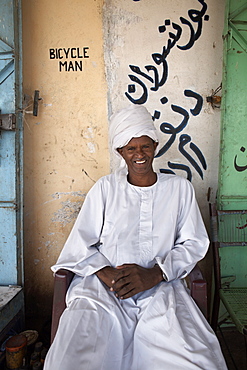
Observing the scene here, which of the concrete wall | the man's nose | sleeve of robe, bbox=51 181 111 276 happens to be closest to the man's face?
the man's nose

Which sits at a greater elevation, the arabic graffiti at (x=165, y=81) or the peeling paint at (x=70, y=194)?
the arabic graffiti at (x=165, y=81)

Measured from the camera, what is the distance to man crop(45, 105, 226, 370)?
1.36m

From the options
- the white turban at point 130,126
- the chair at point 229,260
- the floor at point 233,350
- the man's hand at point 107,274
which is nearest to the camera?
the man's hand at point 107,274

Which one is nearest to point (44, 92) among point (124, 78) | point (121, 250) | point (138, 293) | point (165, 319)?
point (124, 78)

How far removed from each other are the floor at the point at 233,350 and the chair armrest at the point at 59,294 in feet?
4.12

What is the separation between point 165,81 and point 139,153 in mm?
851

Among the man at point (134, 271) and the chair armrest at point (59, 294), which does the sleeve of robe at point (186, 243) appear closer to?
the man at point (134, 271)

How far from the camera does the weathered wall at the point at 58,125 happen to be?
95.3 inches

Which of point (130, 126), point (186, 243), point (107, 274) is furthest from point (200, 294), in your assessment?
point (130, 126)

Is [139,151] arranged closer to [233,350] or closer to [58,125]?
[58,125]

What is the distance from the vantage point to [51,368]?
4.10ft

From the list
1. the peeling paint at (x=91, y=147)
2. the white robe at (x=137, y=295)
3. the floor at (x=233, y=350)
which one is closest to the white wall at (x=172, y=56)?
the peeling paint at (x=91, y=147)

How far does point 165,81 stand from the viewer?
243 centimetres

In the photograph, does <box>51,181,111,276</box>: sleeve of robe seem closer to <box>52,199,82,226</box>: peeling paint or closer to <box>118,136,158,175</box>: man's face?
<box>118,136,158,175</box>: man's face
